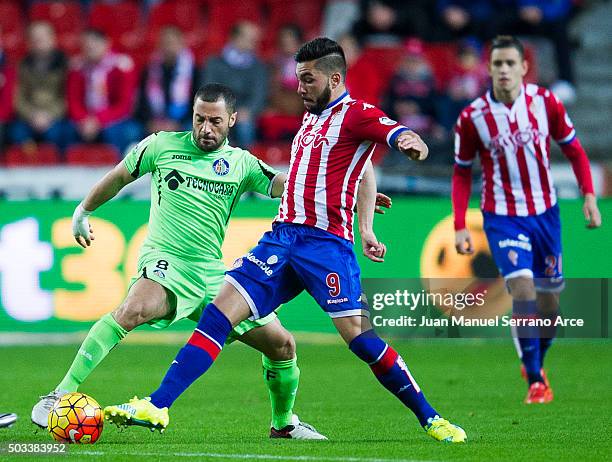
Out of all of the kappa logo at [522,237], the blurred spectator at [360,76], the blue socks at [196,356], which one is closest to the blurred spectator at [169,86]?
the blurred spectator at [360,76]

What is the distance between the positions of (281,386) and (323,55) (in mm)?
1938

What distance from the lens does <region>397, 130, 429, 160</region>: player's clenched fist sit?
236 inches

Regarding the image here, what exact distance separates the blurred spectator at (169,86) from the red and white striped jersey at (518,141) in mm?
7244

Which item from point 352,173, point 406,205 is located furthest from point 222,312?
point 406,205

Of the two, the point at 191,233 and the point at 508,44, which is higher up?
the point at 508,44

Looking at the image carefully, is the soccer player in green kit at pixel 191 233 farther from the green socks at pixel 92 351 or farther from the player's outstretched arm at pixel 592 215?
the player's outstretched arm at pixel 592 215

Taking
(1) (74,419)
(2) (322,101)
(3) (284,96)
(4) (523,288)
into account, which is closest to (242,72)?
(3) (284,96)

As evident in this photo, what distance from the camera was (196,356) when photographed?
6449 millimetres

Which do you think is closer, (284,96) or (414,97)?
(414,97)

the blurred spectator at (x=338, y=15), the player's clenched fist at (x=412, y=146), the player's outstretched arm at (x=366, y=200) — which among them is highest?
the blurred spectator at (x=338, y=15)

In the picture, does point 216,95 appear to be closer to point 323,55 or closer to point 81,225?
point 323,55

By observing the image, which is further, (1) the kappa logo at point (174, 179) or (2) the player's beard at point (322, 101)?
(1) the kappa logo at point (174, 179)

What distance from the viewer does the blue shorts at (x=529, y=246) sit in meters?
9.19

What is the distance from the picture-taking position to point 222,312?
21.5 ft
